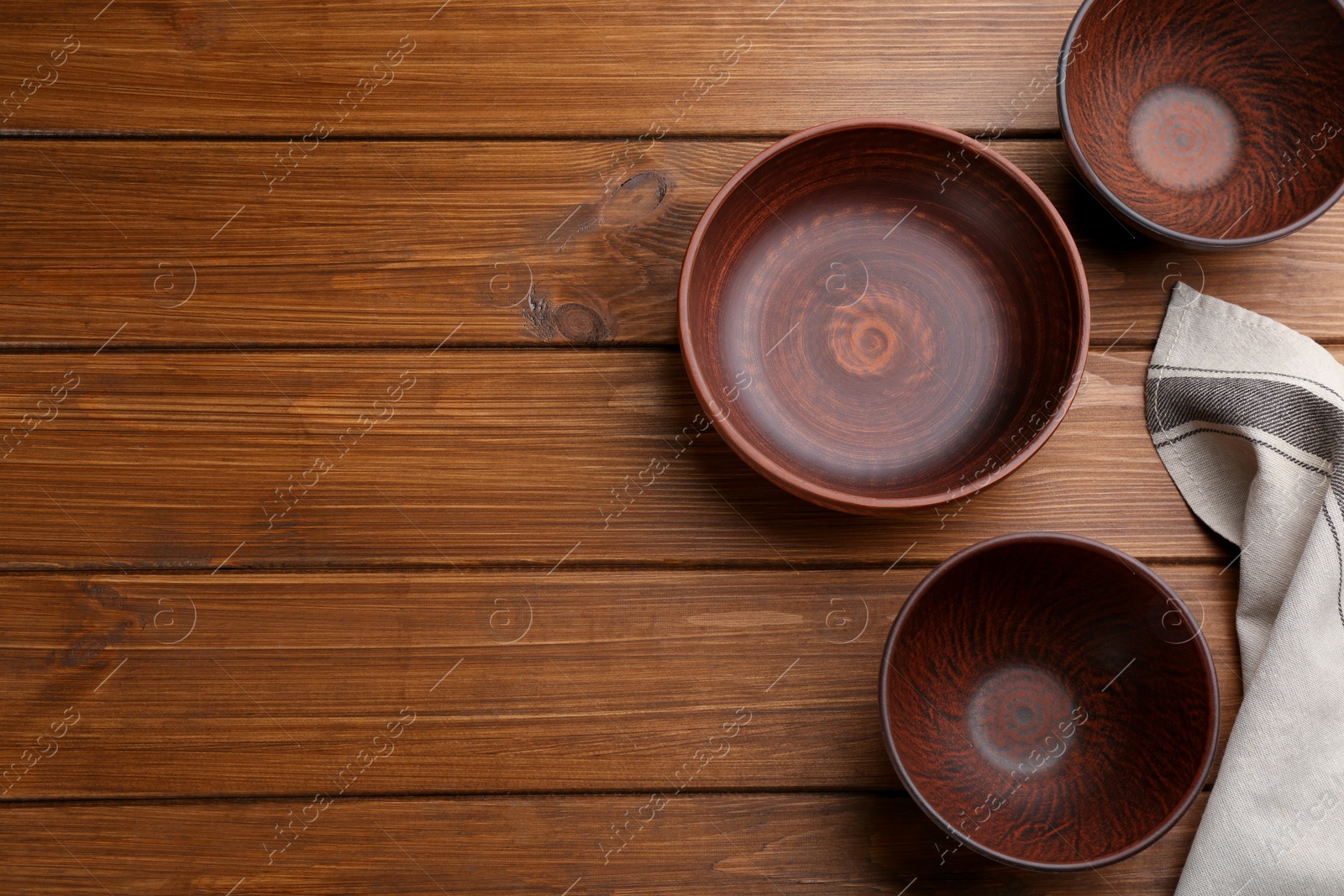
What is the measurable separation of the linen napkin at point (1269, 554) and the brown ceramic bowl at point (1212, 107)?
94mm

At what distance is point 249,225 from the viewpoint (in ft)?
2.62

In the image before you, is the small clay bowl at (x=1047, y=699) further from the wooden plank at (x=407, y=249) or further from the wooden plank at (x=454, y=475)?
the wooden plank at (x=407, y=249)

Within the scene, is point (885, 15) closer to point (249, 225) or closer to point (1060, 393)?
point (1060, 393)

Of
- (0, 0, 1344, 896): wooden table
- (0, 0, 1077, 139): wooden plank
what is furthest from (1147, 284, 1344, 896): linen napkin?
(0, 0, 1077, 139): wooden plank

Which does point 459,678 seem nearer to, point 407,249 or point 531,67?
point 407,249

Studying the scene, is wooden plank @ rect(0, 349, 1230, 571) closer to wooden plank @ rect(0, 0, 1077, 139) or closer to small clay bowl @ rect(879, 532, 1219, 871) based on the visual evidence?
small clay bowl @ rect(879, 532, 1219, 871)

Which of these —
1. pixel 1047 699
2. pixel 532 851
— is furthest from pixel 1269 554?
pixel 532 851

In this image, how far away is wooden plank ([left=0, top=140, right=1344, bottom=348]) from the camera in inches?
30.9

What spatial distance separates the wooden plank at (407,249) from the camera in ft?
2.57

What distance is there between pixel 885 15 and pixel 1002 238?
23cm

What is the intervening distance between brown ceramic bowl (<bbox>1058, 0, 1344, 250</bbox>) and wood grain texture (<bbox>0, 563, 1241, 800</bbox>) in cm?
31

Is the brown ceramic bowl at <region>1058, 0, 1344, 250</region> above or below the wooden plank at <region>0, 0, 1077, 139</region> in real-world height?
below

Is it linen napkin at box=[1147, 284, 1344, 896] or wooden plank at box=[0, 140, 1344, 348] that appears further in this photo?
wooden plank at box=[0, 140, 1344, 348]

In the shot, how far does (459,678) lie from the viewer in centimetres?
75
